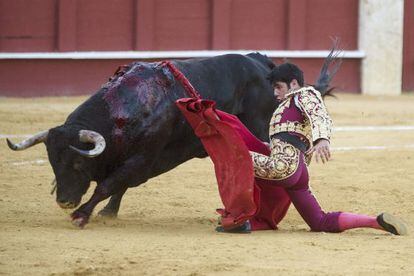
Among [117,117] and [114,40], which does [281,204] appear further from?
[114,40]

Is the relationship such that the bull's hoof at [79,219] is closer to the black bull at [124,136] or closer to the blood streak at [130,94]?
the black bull at [124,136]

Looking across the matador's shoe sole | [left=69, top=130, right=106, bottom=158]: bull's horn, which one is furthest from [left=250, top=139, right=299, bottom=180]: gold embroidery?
[left=69, top=130, right=106, bottom=158]: bull's horn

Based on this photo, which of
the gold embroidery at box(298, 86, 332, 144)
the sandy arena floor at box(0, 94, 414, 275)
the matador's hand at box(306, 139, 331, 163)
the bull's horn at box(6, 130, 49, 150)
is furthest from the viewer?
the bull's horn at box(6, 130, 49, 150)

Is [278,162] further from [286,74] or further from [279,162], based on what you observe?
[286,74]

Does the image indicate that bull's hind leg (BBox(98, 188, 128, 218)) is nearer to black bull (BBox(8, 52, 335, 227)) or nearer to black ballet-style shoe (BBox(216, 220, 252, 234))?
black bull (BBox(8, 52, 335, 227))

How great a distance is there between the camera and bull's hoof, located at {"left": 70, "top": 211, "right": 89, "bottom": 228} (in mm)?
5629

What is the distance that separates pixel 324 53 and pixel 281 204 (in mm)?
8807

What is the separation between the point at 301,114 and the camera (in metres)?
5.61

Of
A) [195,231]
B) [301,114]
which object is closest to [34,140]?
[195,231]

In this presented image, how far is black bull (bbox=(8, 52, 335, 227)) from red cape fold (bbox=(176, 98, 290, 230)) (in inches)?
8.5

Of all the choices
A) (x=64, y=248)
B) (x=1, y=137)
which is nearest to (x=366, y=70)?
(x=1, y=137)

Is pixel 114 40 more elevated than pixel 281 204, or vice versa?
pixel 114 40

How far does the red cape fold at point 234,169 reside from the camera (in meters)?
5.53

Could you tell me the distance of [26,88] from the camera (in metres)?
13.6
